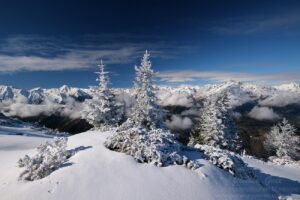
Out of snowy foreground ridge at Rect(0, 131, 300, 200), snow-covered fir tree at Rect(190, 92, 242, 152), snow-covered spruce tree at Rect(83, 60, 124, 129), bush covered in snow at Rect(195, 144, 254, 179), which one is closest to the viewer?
snowy foreground ridge at Rect(0, 131, 300, 200)

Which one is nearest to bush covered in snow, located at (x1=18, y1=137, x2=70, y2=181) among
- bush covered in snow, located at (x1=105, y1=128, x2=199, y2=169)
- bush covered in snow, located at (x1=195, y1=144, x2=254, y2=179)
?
bush covered in snow, located at (x1=105, y1=128, x2=199, y2=169)

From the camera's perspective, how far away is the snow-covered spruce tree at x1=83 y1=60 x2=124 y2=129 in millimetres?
33844

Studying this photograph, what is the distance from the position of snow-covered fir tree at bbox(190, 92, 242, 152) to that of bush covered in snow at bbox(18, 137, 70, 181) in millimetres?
31741

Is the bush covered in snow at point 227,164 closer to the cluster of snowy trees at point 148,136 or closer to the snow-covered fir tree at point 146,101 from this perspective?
the cluster of snowy trees at point 148,136

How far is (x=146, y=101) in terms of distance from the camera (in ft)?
113

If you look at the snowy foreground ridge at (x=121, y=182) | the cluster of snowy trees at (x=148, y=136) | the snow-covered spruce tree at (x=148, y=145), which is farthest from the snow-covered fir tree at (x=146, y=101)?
the snowy foreground ridge at (x=121, y=182)

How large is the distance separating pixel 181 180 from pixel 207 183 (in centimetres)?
111

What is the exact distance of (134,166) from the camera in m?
12.8

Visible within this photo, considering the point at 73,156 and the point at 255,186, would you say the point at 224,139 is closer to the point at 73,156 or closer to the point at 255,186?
the point at 255,186

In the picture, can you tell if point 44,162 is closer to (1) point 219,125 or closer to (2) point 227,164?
(2) point 227,164

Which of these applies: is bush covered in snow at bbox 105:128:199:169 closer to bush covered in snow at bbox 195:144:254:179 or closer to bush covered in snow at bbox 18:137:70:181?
bush covered in snow at bbox 195:144:254:179

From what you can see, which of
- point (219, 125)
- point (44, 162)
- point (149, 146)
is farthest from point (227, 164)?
point (219, 125)

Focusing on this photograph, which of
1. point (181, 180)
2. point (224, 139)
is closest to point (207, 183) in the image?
point (181, 180)

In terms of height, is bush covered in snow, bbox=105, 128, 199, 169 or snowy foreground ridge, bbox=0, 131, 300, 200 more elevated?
bush covered in snow, bbox=105, 128, 199, 169
